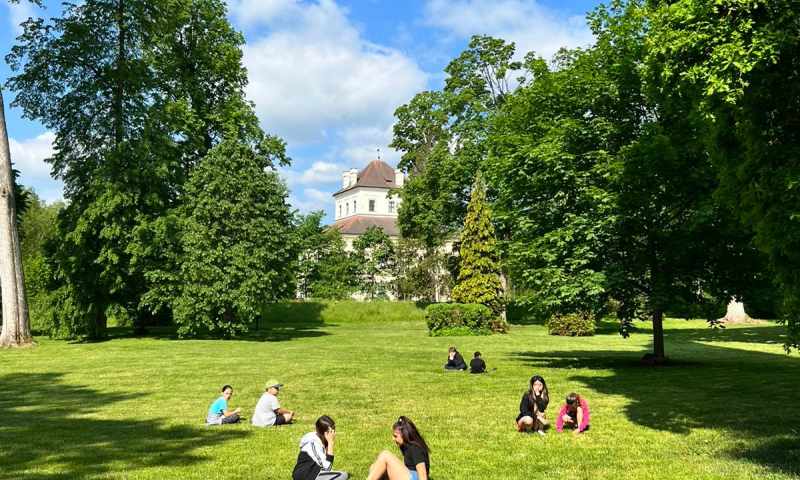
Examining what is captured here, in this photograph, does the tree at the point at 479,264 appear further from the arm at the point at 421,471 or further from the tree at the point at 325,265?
the arm at the point at 421,471

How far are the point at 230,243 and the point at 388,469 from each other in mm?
30312

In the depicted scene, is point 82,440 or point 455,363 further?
point 455,363

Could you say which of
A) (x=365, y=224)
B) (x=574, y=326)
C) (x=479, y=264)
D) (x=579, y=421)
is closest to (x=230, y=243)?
(x=479, y=264)

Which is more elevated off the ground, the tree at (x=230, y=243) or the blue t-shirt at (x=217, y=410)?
the tree at (x=230, y=243)

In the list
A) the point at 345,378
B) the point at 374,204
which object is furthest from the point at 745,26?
the point at 374,204

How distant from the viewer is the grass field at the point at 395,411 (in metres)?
10.4

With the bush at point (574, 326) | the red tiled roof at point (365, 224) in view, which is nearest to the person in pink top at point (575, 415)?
the bush at point (574, 326)

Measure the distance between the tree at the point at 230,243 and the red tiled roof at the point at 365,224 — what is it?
240 ft

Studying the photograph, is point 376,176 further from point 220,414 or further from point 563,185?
point 220,414

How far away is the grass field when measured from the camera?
10383mm

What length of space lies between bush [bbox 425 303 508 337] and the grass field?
1184cm

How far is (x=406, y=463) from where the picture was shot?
8914 millimetres

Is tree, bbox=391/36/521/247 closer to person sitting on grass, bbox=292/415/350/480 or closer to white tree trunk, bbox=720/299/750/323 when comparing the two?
white tree trunk, bbox=720/299/750/323

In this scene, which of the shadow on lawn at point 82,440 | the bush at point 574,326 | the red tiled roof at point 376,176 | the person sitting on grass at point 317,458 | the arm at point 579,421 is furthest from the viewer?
the red tiled roof at point 376,176
